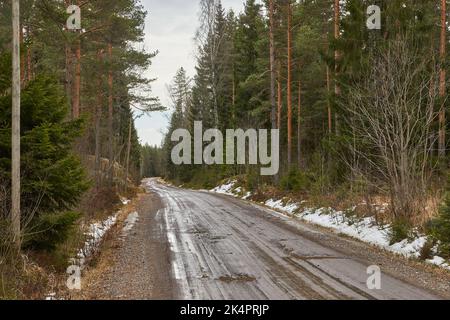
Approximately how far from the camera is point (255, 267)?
903 centimetres

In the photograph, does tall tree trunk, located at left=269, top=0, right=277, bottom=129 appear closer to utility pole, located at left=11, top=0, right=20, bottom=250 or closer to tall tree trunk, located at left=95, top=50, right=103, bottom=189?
tall tree trunk, located at left=95, top=50, right=103, bottom=189

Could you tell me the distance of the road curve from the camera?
7.17m

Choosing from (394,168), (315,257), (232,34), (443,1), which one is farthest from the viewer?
(232,34)

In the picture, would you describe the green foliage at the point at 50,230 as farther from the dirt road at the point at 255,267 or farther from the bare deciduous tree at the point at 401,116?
the bare deciduous tree at the point at 401,116

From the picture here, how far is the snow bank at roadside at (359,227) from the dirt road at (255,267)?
56cm

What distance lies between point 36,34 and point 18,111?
9.89 metres

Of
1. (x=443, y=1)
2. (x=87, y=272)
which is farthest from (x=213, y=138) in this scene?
(x=87, y=272)

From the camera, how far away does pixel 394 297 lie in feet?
22.7

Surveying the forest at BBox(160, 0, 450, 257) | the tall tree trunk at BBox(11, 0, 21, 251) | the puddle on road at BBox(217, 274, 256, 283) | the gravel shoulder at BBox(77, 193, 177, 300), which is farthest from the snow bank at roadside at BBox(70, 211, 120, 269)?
the forest at BBox(160, 0, 450, 257)

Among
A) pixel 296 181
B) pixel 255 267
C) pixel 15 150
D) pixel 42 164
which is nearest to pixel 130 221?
pixel 42 164

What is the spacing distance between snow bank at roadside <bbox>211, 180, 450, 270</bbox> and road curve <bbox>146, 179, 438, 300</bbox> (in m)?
1.17

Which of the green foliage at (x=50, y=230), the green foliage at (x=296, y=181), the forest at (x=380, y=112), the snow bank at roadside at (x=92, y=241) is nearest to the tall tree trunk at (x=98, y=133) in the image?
the snow bank at roadside at (x=92, y=241)

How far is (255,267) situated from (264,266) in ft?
0.72
